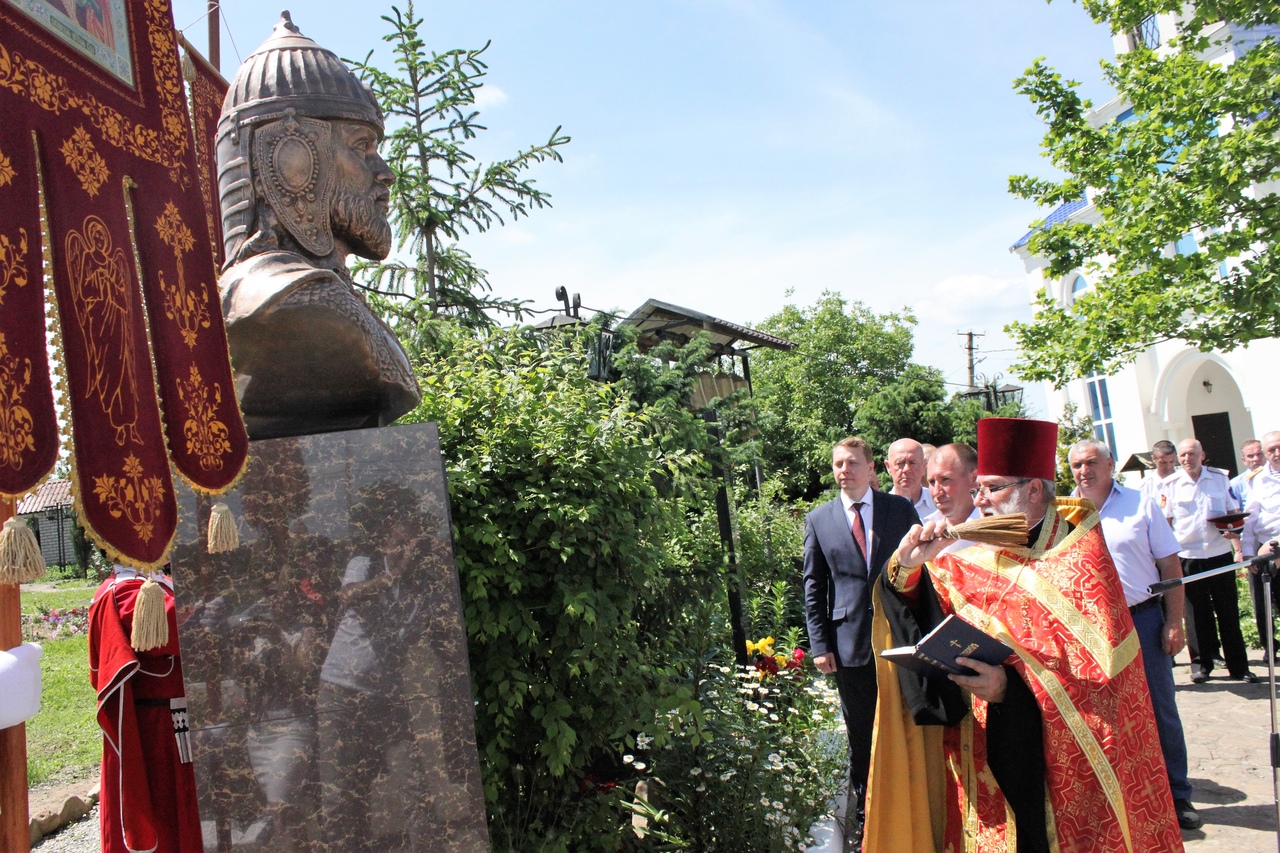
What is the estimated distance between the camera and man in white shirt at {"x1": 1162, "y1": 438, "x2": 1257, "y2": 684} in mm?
7551

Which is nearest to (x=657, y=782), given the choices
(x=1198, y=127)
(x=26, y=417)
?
(x=26, y=417)

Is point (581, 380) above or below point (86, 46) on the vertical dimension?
below

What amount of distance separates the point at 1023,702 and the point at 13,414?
2.73 metres

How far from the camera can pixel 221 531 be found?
243cm

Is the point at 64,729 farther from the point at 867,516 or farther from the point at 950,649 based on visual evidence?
the point at 950,649

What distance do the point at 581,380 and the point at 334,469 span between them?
1731mm

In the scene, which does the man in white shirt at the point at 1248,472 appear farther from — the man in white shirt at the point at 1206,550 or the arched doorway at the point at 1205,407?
the arched doorway at the point at 1205,407

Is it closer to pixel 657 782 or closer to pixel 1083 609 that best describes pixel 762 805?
pixel 657 782

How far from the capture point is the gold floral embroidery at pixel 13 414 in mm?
1947

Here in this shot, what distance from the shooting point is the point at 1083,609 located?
9.25 ft

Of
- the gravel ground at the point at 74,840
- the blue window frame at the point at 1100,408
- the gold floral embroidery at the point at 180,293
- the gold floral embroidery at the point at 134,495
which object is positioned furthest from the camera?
the blue window frame at the point at 1100,408

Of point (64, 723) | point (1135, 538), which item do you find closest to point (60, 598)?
point (64, 723)

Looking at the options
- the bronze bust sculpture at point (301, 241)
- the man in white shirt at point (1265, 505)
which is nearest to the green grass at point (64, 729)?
the bronze bust sculpture at point (301, 241)

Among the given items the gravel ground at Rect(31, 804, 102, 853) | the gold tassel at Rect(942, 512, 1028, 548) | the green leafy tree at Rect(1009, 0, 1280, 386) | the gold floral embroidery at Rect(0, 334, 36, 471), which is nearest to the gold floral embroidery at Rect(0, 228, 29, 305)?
the gold floral embroidery at Rect(0, 334, 36, 471)
